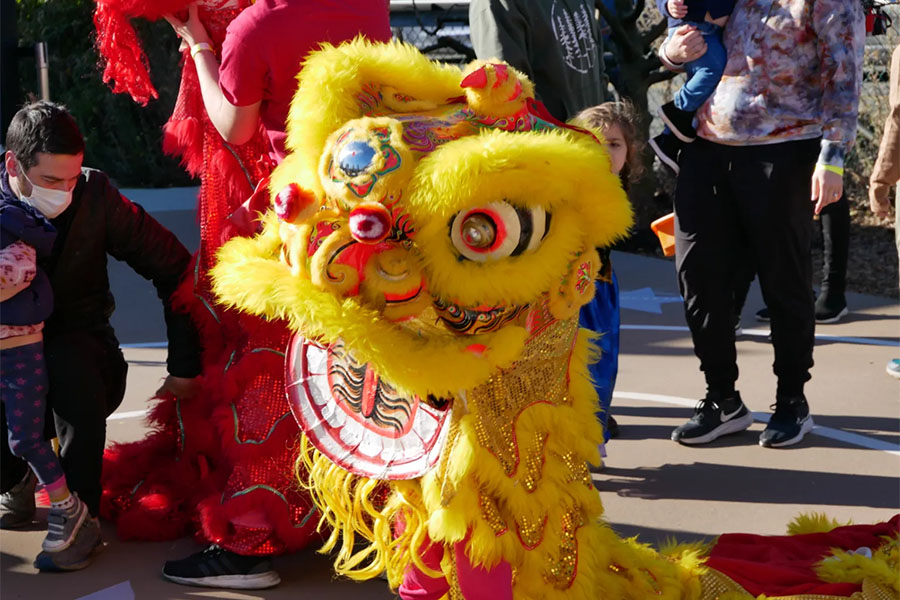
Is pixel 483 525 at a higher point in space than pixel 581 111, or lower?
lower

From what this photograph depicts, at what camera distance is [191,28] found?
3068 mm

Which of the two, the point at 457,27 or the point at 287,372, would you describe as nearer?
the point at 287,372

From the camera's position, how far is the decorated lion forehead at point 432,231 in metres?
2.09

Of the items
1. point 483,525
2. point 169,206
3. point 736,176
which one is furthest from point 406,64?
point 169,206

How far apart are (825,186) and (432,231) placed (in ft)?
7.07

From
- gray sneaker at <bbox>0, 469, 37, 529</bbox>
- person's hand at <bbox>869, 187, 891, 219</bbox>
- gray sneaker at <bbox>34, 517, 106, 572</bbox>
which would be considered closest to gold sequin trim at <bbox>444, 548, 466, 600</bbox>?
gray sneaker at <bbox>34, 517, 106, 572</bbox>

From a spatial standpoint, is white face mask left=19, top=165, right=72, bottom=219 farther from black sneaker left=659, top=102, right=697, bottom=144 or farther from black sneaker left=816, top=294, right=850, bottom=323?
black sneaker left=816, top=294, right=850, bottom=323

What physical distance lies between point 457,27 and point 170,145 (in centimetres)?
738

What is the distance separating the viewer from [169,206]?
385 inches

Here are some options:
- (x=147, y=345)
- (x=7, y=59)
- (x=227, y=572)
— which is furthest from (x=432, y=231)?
(x=147, y=345)

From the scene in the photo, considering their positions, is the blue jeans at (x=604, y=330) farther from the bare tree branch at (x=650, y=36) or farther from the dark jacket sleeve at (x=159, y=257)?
the bare tree branch at (x=650, y=36)

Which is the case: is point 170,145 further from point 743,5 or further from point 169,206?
point 169,206

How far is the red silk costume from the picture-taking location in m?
3.07

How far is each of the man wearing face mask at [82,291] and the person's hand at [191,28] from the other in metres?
0.41
